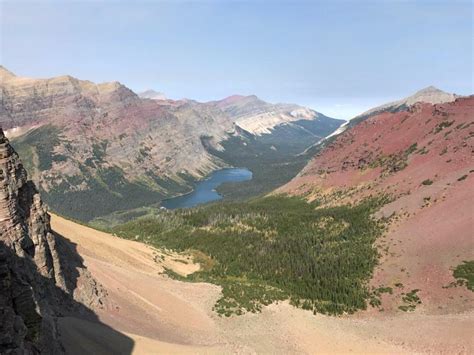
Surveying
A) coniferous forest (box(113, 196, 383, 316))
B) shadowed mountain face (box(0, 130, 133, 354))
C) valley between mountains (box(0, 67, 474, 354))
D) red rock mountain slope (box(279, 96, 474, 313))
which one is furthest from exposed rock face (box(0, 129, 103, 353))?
red rock mountain slope (box(279, 96, 474, 313))

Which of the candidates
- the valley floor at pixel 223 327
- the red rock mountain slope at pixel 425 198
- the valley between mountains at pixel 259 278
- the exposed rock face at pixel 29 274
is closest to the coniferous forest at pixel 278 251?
the valley between mountains at pixel 259 278

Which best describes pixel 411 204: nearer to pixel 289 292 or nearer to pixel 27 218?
pixel 289 292

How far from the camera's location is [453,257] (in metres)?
82.6

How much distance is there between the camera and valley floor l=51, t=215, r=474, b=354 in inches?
1966

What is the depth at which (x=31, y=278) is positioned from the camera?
39.0 meters

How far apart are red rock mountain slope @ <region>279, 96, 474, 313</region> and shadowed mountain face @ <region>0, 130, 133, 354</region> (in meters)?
47.6

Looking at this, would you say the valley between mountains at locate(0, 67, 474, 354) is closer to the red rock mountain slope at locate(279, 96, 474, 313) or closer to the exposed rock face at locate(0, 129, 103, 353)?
the exposed rock face at locate(0, 129, 103, 353)

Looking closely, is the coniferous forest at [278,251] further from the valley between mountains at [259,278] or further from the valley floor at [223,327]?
the valley floor at [223,327]

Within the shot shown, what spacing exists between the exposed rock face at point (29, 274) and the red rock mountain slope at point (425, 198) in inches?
1913

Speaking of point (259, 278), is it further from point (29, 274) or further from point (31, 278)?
point (29, 274)

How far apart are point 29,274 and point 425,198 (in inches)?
4016

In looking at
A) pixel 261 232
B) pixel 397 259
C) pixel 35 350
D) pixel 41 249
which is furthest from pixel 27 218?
pixel 261 232

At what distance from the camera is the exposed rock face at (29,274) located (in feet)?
96.8

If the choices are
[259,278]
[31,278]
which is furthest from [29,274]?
[259,278]
